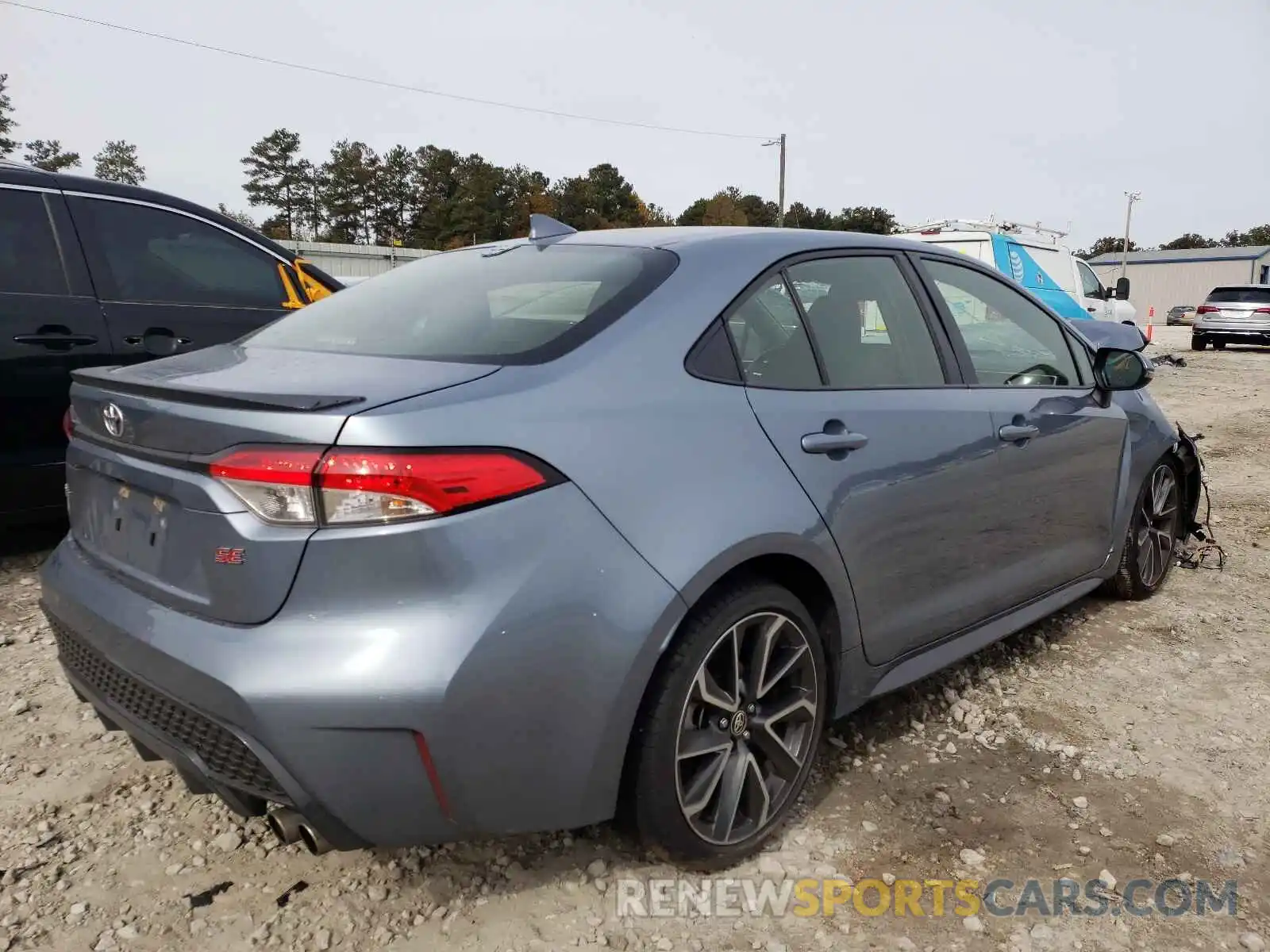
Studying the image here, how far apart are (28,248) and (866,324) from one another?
3542 millimetres

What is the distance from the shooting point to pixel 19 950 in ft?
6.53

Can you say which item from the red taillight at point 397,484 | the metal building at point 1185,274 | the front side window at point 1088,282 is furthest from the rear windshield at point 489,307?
the metal building at point 1185,274

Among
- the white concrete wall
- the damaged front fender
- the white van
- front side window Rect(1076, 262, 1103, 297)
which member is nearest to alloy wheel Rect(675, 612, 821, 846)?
the damaged front fender

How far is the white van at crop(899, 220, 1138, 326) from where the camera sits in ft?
41.7

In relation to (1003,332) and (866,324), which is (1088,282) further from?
(866,324)

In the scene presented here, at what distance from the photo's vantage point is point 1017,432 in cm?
306

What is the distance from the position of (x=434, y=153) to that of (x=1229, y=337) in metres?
67.7

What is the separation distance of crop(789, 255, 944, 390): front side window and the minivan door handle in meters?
0.14

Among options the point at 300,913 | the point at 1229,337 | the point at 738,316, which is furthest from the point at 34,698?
the point at 1229,337

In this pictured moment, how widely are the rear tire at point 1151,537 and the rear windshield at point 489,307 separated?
2638 mm

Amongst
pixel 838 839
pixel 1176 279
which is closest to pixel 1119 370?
pixel 838 839

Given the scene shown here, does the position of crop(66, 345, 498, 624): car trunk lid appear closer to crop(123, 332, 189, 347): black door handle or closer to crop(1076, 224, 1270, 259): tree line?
crop(123, 332, 189, 347): black door handle

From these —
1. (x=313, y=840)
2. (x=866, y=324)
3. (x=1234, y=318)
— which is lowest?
(x=313, y=840)

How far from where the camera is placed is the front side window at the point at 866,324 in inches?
102
